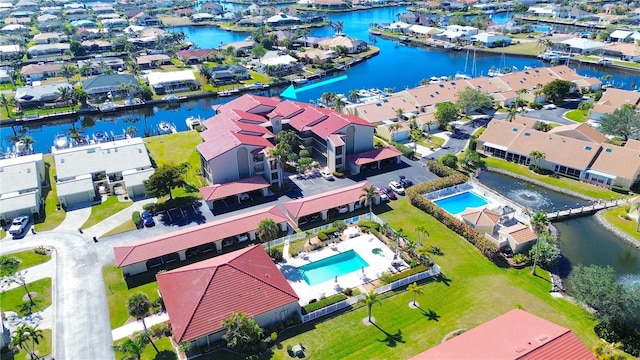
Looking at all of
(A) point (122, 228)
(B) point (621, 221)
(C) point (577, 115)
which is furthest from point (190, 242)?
(C) point (577, 115)

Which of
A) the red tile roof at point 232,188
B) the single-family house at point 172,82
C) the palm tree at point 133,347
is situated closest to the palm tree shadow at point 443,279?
the red tile roof at point 232,188

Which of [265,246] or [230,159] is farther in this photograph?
[230,159]

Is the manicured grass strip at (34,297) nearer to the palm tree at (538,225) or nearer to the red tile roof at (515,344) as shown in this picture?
the red tile roof at (515,344)

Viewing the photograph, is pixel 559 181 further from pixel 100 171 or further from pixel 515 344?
pixel 100 171

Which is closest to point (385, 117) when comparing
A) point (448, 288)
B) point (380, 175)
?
point (380, 175)

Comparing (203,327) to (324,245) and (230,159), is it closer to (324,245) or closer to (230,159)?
(324,245)

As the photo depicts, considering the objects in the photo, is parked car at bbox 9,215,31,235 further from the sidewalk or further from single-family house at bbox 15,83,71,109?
single-family house at bbox 15,83,71,109

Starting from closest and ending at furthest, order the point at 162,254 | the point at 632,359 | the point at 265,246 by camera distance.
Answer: the point at 632,359, the point at 162,254, the point at 265,246
